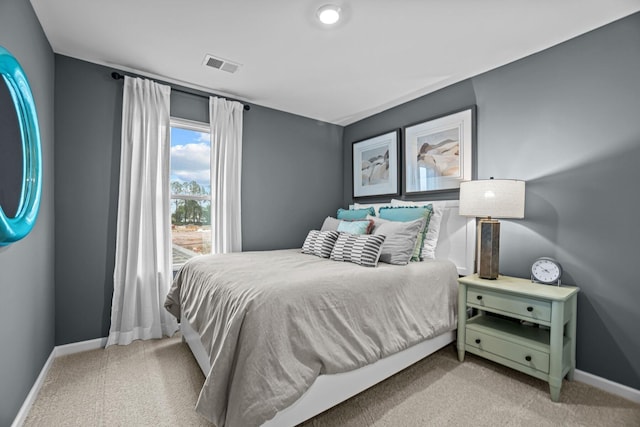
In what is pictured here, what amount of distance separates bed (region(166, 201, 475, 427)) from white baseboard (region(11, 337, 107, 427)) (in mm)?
830

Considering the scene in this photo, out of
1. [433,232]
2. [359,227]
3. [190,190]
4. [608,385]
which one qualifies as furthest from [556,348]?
[190,190]

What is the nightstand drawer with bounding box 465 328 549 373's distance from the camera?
191 cm

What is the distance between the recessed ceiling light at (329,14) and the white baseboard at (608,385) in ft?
10.0

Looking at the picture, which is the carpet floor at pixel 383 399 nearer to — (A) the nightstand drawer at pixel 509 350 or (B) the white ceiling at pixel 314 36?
(A) the nightstand drawer at pixel 509 350

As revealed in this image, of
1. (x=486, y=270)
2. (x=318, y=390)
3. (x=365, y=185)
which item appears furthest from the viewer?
(x=365, y=185)

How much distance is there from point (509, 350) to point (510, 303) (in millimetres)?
336

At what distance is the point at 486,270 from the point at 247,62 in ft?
8.91

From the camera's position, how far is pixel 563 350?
1.91 meters

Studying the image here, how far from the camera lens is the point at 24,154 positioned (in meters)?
1.63

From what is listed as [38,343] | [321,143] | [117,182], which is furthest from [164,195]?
[321,143]

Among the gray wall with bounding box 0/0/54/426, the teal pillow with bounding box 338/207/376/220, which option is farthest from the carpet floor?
the teal pillow with bounding box 338/207/376/220

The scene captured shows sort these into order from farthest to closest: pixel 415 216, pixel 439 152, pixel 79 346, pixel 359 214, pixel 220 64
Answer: pixel 359 214
pixel 439 152
pixel 415 216
pixel 220 64
pixel 79 346

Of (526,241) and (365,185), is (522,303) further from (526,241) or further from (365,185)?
(365,185)

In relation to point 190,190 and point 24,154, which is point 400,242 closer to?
point 190,190
